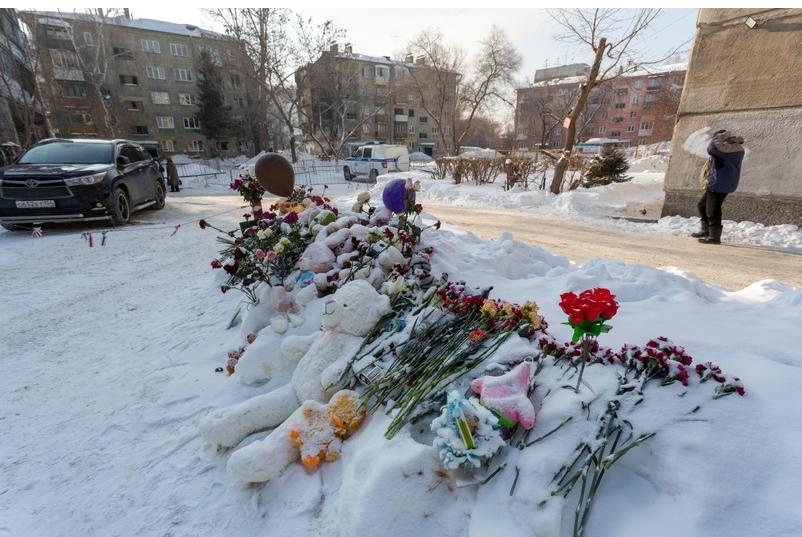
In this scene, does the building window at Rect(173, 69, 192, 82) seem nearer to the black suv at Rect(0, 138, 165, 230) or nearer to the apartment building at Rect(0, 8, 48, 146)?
the apartment building at Rect(0, 8, 48, 146)

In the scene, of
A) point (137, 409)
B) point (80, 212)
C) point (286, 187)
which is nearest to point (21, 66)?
point (80, 212)

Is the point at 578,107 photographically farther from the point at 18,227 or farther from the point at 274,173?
the point at 18,227

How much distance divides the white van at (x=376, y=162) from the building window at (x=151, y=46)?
3422 centimetres

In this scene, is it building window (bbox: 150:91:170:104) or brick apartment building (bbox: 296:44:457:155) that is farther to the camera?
building window (bbox: 150:91:170:104)

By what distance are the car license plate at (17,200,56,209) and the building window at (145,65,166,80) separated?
42995 mm

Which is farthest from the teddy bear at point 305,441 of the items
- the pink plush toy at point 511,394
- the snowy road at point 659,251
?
the snowy road at point 659,251

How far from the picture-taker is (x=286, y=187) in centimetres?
547

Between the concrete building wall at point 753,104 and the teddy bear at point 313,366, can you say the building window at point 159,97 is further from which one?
the teddy bear at point 313,366

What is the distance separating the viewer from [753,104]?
22.8 ft

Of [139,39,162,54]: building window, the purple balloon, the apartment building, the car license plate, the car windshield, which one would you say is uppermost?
[139,39,162,54]: building window

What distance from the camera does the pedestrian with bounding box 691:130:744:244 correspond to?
608cm

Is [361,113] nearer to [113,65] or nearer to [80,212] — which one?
[113,65]

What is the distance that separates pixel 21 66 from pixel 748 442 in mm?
25810

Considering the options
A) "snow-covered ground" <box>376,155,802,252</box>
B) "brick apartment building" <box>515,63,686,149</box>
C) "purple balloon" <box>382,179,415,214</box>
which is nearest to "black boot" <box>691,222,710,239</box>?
"snow-covered ground" <box>376,155,802,252</box>
